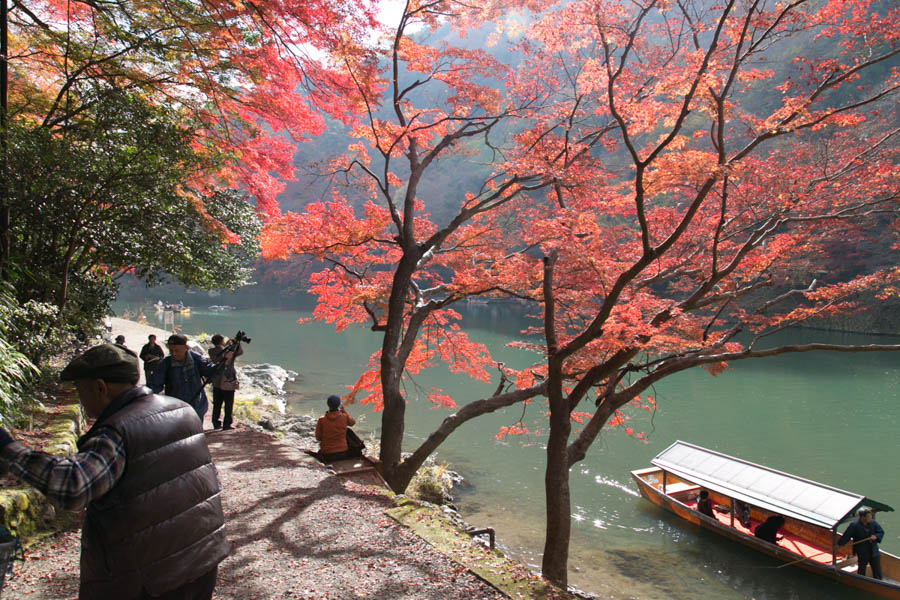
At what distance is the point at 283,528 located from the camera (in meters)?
4.05

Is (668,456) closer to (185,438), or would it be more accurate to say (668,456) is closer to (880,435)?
(880,435)

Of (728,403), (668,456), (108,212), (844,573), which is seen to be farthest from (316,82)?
(728,403)

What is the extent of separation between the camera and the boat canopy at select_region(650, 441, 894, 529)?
730 centimetres

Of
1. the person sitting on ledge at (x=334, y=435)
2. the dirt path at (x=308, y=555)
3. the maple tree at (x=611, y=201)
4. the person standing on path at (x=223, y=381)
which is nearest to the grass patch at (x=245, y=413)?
the person standing on path at (x=223, y=381)

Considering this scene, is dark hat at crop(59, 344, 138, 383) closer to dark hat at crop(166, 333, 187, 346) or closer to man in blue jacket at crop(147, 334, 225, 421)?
dark hat at crop(166, 333, 187, 346)

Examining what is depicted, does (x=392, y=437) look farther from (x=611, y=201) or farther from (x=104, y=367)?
(x=104, y=367)

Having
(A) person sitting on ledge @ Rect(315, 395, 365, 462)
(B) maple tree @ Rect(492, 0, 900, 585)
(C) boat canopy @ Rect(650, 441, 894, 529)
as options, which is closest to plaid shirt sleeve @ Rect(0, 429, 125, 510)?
(B) maple tree @ Rect(492, 0, 900, 585)

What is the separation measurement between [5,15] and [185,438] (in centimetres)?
574

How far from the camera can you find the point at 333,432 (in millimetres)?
6023

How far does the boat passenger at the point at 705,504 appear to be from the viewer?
351 inches

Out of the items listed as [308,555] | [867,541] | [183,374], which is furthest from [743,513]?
[183,374]

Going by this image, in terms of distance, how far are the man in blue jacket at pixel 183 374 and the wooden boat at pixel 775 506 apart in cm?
802

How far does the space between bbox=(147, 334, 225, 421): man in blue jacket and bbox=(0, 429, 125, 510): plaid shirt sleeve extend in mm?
3889

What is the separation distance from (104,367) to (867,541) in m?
8.86
